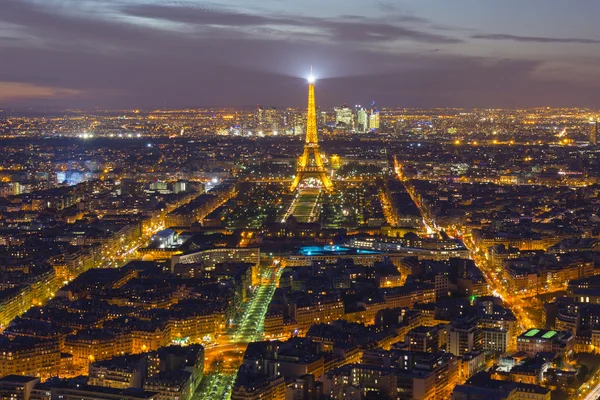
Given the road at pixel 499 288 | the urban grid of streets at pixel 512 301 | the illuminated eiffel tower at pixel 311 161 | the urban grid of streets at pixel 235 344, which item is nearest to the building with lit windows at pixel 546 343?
the urban grid of streets at pixel 512 301

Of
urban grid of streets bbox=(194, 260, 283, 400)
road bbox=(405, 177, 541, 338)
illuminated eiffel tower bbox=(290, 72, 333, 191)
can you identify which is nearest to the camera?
urban grid of streets bbox=(194, 260, 283, 400)

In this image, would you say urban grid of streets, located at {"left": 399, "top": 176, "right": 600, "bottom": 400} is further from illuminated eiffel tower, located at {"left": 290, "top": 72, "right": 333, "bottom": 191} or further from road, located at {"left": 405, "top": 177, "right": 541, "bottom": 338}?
illuminated eiffel tower, located at {"left": 290, "top": 72, "right": 333, "bottom": 191}

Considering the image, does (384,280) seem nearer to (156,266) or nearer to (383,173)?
(156,266)

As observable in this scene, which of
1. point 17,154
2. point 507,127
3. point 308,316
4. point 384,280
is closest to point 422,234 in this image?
point 384,280

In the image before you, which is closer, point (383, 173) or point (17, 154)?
point (383, 173)

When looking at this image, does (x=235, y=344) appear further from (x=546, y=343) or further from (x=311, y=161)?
(x=311, y=161)

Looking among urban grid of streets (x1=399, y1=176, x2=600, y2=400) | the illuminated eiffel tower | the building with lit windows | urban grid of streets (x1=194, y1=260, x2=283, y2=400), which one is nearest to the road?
urban grid of streets (x1=399, y1=176, x2=600, y2=400)

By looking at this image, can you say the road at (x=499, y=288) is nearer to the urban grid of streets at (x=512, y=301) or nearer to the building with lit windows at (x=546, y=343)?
the urban grid of streets at (x=512, y=301)

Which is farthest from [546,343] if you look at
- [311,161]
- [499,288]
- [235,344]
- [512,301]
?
[311,161]

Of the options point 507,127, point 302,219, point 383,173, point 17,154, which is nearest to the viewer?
point 302,219
